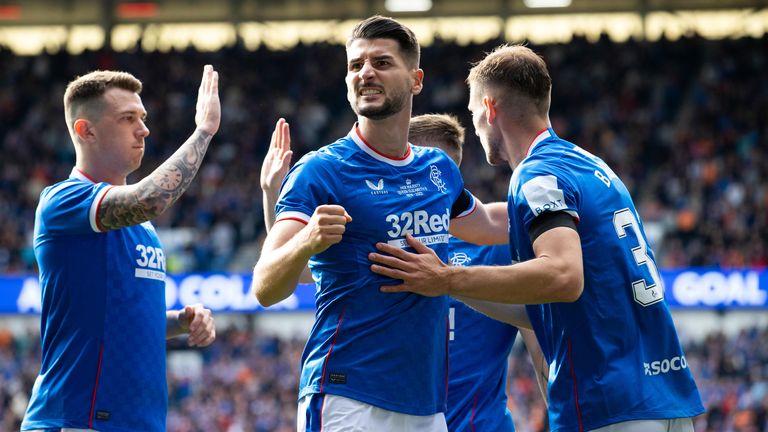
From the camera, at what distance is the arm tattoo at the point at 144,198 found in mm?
Result: 4879

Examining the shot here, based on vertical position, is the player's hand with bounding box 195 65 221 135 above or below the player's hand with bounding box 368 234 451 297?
above

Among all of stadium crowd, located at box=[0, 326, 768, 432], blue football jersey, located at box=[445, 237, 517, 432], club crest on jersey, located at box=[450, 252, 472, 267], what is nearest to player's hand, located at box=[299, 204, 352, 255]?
blue football jersey, located at box=[445, 237, 517, 432]

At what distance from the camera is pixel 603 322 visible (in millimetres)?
4305

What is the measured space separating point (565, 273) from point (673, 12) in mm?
28262

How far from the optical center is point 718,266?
21.0 meters

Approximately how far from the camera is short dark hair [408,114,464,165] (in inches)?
236

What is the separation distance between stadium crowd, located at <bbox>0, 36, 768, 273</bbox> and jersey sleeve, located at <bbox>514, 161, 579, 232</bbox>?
59.3 feet

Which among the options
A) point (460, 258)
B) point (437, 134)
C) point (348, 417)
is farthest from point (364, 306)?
point (437, 134)

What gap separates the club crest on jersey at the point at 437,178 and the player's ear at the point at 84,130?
187 cm

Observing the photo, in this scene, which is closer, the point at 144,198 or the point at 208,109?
the point at 144,198

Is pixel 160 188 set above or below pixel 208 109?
below

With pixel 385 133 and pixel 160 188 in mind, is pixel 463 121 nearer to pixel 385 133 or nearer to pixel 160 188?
pixel 160 188

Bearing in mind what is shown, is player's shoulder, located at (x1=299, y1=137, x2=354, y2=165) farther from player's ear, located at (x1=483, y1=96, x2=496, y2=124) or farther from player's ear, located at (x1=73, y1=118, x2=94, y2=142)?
player's ear, located at (x1=73, y1=118, x2=94, y2=142)

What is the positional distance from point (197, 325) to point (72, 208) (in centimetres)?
101
